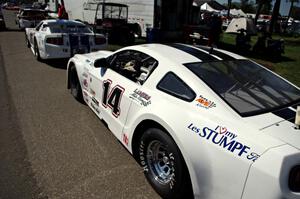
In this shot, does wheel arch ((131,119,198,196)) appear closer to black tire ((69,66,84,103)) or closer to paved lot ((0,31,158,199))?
paved lot ((0,31,158,199))

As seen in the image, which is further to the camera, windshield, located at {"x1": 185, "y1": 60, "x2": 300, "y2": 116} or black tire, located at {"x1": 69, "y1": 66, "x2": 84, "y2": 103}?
black tire, located at {"x1": 69, "y1": 66, "x2": 84, "y2": 103}

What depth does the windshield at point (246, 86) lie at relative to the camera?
98.7 inches

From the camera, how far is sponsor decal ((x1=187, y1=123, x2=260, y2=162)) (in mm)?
1999

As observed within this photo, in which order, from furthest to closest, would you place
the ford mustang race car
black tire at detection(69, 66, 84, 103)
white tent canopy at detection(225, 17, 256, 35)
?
white tent canopy at detection(225, 17, 256, 35)
black tire at detection(69, 66, 84, 103)
the ford mustang race car

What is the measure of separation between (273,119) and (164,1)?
53.3ft

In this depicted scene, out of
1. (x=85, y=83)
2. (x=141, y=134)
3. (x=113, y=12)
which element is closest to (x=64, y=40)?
(x=85, y=83)

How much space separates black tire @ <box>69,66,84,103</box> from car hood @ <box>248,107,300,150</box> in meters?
3.73

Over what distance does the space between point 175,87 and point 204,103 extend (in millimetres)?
422

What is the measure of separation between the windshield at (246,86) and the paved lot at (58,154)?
4.23 feet

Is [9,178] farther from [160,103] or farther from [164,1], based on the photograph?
[164,1]

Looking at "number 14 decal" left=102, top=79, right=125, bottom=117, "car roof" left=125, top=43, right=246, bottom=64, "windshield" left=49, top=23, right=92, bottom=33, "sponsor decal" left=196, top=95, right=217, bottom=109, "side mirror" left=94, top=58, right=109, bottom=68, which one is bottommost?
"number 14 decal" left=102, top=79, right=125, bottom=117

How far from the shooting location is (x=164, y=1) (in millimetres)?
17297

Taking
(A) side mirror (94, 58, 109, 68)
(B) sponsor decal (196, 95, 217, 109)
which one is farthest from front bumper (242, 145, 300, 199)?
(A) side mirror (94, 58, 109, 68)

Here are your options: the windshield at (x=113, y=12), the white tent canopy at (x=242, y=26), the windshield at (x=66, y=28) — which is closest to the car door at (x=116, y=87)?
the windshield at (x=66, y=28)
